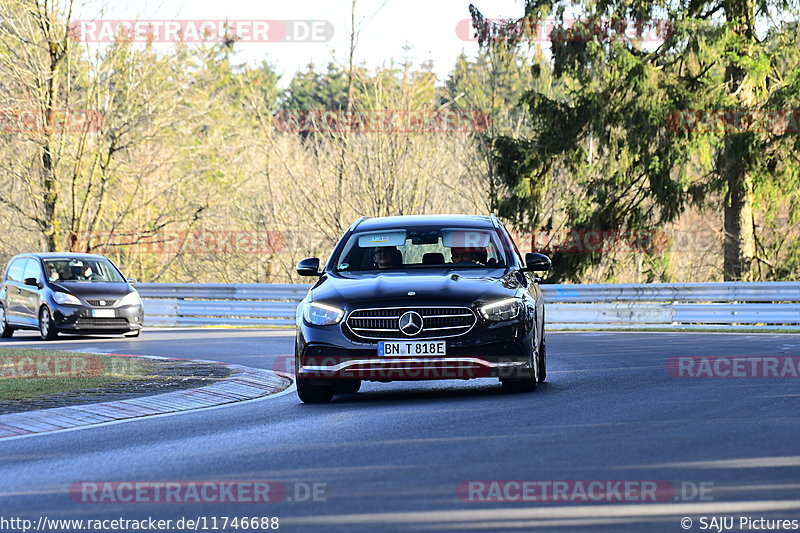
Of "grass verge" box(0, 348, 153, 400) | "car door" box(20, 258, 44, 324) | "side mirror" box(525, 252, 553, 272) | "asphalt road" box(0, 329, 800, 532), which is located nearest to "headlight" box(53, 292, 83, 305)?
"car door" box(20, 258, 44, 324)

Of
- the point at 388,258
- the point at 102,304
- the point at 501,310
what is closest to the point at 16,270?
the point at 102,304

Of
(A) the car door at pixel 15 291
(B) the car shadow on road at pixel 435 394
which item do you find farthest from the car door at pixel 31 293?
(B) the car shadow on road at pixel 435 394

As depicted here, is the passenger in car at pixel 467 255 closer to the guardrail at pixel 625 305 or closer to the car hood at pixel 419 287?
the car hood at pixel 419 287

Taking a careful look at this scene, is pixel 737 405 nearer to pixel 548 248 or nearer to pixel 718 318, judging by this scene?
pixel 718 318

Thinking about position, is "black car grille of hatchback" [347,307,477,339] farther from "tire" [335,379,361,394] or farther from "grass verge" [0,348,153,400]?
"grass verge" [0,348,153,400]

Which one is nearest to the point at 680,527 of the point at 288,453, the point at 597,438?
the point at 597,438

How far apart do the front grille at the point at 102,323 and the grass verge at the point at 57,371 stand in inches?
176

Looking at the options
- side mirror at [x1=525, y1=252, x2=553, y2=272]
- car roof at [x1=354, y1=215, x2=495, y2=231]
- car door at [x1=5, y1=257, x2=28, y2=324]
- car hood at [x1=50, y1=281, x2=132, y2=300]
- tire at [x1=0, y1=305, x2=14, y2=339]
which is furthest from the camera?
tire at [x1=0, y1=305, x2=14, y2=339]

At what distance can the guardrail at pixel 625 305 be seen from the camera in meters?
24.2

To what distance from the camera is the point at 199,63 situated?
200 ft

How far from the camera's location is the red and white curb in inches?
433

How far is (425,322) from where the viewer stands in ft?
38.3

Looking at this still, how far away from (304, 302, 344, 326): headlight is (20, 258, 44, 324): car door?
47.7 feet

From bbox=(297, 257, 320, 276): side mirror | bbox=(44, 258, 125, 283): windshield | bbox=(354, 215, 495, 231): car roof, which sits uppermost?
bbox=(354, 215, 495, 231): car roof
